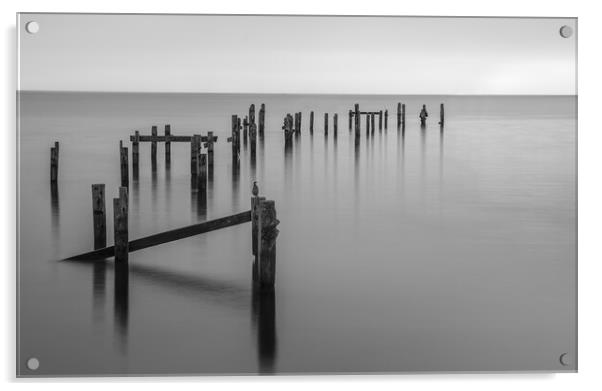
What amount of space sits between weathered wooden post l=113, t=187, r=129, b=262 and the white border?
1438 mm

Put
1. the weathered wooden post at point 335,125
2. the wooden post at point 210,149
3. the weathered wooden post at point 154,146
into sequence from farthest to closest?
the wooden post at point 210,149 → the weathered wooden post at point 335,125 → the weathered wooden post at point 154,146

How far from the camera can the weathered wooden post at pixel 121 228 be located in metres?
7.67

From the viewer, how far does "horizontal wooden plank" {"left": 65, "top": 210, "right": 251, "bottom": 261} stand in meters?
7.71

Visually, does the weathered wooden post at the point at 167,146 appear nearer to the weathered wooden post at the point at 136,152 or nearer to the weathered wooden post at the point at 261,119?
the weathered wooden post at the point at 136,152

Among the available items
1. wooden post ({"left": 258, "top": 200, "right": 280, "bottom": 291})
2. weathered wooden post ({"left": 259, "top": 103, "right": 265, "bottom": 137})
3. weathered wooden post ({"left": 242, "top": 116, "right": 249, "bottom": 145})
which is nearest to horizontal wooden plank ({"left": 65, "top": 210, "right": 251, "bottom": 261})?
wooden post ({"left": 258, "top": 200, "right": 280, "bottom": 291})

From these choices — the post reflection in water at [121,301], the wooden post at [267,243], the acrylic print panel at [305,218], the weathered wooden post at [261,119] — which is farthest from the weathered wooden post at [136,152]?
the wooden post at [267,243]

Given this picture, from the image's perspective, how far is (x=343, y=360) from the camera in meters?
6.41

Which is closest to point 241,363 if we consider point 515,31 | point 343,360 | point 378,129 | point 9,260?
point 343,360

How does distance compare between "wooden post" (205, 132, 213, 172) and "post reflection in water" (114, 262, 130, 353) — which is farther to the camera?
"wooden post" (205, 132, 213, 172)

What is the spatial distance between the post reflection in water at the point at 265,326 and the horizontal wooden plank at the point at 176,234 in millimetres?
718

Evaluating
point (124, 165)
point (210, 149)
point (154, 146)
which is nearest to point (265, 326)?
point (154, 146)

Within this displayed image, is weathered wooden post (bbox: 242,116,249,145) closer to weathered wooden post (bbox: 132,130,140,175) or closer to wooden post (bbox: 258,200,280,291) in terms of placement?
weathered wooden post (bbox: 132,130,140,175)
